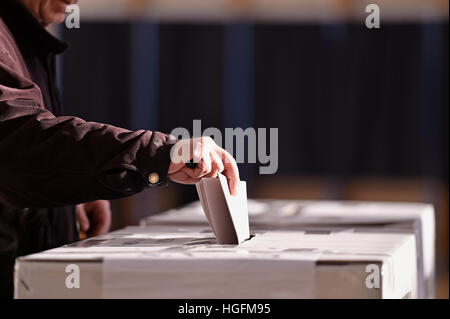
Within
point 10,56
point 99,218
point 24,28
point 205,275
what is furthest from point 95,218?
point 205,275

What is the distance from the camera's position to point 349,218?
7.11 feet

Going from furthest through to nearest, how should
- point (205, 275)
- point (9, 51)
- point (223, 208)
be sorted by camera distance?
point (9, 51), point (223, 208), point (205, 275)

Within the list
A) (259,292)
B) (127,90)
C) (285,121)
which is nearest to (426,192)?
(285,121)

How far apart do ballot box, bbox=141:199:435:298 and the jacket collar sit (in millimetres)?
479

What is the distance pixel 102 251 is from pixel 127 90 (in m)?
3.98

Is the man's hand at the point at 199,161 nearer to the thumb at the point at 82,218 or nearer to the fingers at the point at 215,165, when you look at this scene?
the fingers at the point at 215,165

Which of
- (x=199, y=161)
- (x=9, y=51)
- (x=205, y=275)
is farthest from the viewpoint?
(x=9, y=51)

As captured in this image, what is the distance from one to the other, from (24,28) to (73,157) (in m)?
0.50

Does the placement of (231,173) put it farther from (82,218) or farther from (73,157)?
(82,218)

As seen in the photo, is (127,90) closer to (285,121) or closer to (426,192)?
(285,121)

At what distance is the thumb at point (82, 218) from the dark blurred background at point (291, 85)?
2956mm

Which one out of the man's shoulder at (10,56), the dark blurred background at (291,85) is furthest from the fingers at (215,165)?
the dark blurred background at (291,85)

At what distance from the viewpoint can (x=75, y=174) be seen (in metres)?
1.41

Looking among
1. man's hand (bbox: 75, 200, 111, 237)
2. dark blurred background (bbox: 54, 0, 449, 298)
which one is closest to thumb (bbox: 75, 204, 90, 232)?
man's hand (bbox: 75, 200, 111, 237)
